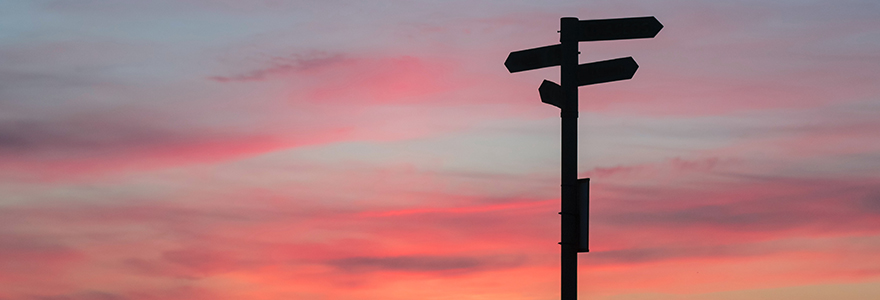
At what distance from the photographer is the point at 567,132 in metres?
9.16

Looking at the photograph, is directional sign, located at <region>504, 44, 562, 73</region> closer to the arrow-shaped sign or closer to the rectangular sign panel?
the arrow-shaped sign

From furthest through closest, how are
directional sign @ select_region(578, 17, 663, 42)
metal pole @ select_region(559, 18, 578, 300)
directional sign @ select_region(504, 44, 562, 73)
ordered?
directional sign @ select_region(504, 44, 562, 73) → directional sign @ select_region(578, 17, 663, 42) → metal pole @ select_region(559, 18, 578, 300)

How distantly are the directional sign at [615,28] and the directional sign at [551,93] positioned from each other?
60cm

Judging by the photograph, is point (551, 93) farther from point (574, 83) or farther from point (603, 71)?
point (603, 71)

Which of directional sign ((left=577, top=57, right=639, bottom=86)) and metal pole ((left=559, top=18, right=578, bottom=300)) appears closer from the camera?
metal pole ((left=559, top=18, right=578, bottom=300))

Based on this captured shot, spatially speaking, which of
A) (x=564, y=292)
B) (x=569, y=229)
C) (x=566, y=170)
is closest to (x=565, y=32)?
(x=566, y=170)

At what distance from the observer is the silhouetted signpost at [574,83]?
354 inches

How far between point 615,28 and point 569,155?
153cm

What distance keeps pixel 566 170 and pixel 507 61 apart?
1711 mm

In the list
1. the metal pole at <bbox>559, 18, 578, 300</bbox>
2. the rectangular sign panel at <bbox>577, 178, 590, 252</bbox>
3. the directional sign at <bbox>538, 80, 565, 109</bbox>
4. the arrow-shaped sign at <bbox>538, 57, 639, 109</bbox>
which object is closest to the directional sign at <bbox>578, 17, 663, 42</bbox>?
the metal pole at <bbox>559, 18, 578, 300</bbox>

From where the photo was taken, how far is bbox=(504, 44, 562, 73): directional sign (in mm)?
9500

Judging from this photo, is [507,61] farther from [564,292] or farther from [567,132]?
[564,292]

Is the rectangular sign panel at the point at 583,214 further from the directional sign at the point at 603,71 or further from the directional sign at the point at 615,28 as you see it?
the directional sign at the point at 615,28

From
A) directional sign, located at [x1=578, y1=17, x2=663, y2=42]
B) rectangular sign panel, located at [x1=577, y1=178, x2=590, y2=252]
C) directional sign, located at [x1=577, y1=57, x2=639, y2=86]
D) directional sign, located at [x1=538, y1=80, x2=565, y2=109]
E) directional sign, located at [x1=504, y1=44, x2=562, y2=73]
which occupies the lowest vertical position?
rectangular sign panel, located at [x1=577, y1=178, x2=590, y2=252]
